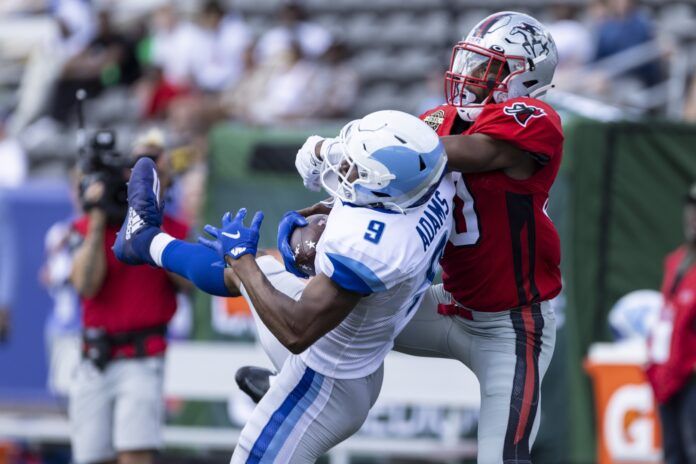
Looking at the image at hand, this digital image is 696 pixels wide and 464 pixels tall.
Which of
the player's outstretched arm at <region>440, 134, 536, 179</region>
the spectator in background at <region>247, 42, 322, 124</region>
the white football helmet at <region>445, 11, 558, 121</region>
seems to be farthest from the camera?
the spectator in background at <region>247, 42, 322, 124</region>

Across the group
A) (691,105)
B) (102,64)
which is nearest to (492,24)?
(691,105)

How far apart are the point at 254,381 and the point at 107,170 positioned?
1.77 m

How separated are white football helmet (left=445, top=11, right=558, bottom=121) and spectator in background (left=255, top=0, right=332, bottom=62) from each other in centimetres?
589

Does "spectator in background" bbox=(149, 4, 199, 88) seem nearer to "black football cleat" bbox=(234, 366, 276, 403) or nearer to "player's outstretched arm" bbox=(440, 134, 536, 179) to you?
"black football cleat" bbox=(234, 366, 276, 403)

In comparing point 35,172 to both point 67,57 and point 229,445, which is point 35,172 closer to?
point 67,57

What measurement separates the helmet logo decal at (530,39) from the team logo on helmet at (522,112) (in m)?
0.27

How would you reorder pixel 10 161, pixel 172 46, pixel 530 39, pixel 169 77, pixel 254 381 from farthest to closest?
pixel 172 46 < pixel 169 77 < pixel 10 161 < pixel 254 381 < pixel 530 39

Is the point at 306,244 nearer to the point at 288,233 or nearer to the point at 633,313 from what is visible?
the point at 288,233

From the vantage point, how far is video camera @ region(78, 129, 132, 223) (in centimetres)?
610

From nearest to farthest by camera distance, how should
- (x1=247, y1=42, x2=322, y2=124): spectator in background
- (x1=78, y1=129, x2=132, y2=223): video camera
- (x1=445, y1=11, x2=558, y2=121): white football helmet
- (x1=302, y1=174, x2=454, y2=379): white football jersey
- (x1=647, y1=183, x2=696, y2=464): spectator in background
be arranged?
(x1=302, y1=174, x2=454, y2=379): white football jersey
(x1=445, y1=11, x2=558, y2=121): white football helmet
(x1=78, y1=129, x2=132, y2=223): video camera
(x1=647, y1=183, x2=696, y2=464): spectator in background
(x1=247, y1=42, x2=322, y2=124): spectator in background

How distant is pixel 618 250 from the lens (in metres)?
7.68

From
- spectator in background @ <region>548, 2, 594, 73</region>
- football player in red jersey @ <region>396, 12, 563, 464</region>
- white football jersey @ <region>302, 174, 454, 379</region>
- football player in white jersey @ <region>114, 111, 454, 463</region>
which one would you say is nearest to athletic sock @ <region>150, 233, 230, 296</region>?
football player in white jersey @ <region>114, 111, 454, 463</region>

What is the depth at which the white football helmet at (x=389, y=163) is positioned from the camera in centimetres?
409

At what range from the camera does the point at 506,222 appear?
4.45 m
